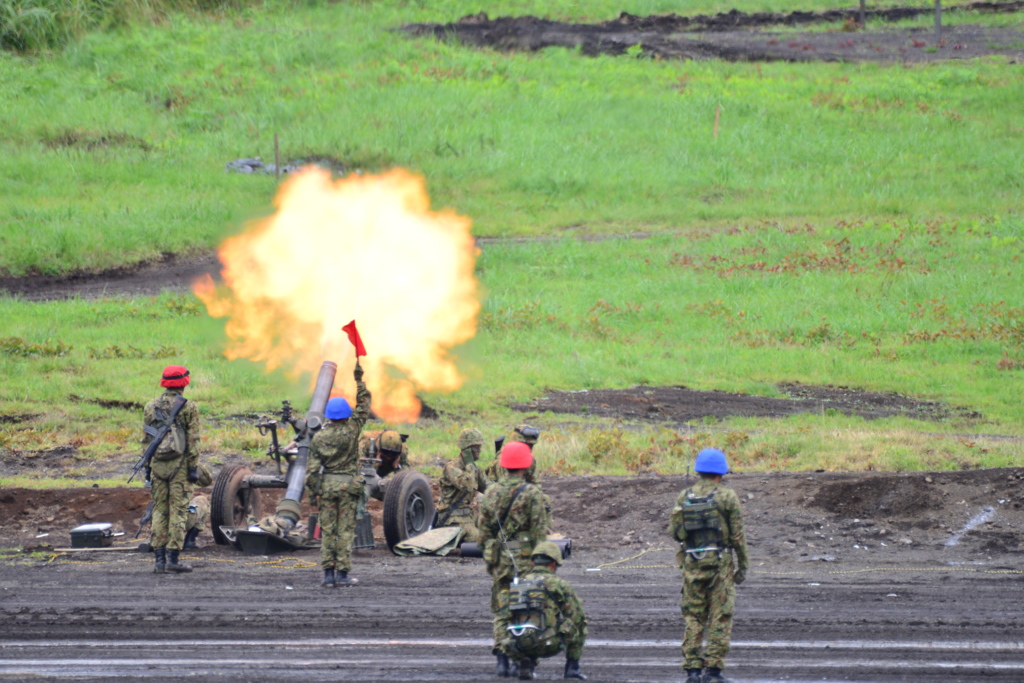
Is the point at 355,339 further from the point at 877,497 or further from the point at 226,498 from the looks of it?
the point at 877,497

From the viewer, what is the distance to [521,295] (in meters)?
28.0

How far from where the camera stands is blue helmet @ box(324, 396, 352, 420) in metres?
12.3

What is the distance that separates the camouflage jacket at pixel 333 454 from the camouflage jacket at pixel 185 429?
1264mm

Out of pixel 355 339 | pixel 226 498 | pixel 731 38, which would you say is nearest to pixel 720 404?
pixel 355 339

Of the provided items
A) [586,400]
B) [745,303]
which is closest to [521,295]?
[745,303]

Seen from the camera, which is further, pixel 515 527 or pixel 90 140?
pixel 90 140

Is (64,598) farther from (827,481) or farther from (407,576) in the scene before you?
(827,481)

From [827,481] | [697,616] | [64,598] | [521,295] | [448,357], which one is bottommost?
[64,598]

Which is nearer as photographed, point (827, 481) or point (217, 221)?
point (827, 481)

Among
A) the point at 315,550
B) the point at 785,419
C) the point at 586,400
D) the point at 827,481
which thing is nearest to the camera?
the point at 315,550

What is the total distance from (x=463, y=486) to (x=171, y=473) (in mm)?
3316

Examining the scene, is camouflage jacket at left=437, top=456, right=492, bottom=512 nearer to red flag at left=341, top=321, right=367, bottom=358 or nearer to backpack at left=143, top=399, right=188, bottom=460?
red flag at left=341, top=321, right=367, bottom=358

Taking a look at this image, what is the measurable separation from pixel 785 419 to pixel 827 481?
509cm

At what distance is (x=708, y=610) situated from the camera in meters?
9.17
